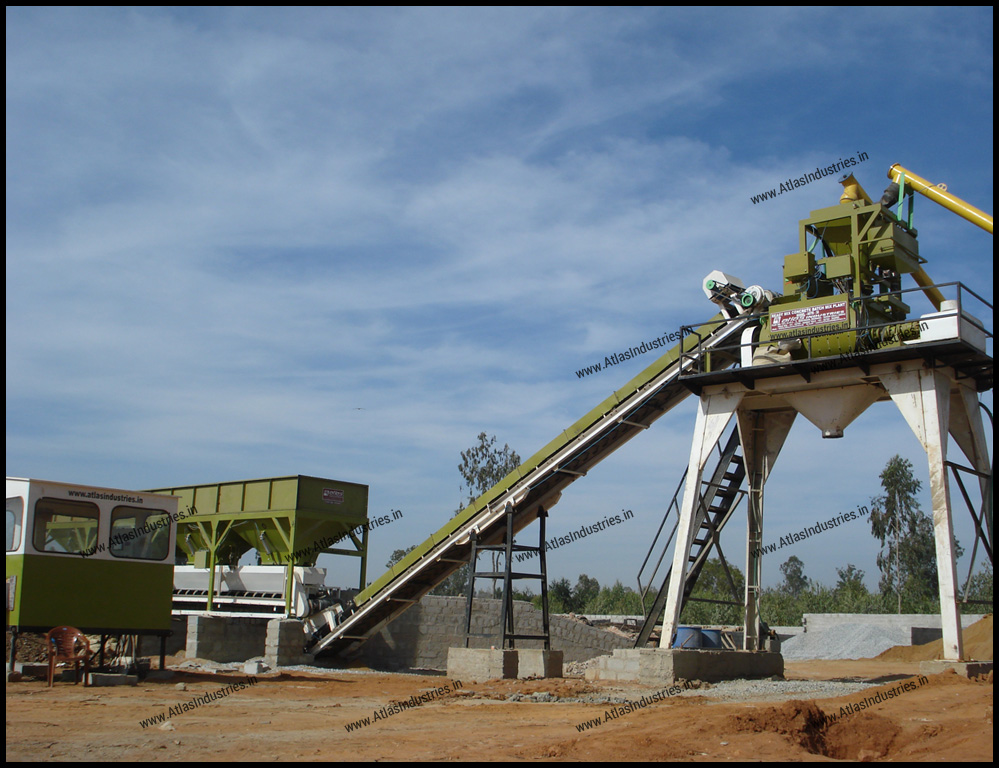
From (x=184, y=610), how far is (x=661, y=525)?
13895 mm

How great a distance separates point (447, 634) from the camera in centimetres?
2486

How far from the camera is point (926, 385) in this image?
48.9 ft

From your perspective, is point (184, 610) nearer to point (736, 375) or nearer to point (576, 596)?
point (736, 375)

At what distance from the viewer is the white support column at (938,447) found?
14.0 meters

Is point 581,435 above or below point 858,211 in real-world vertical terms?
below

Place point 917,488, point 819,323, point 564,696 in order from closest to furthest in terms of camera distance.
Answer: point 564,696
point 819,323
point 917,488

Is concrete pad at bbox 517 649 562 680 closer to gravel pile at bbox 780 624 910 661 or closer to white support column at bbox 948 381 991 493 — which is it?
white support column at bbox 948 381 991 493

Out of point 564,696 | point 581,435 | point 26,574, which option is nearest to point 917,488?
point 581,435

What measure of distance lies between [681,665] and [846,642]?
19.6m

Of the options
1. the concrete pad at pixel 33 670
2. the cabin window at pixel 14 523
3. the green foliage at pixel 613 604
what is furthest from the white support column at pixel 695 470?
the green foliage at pixel 613 604

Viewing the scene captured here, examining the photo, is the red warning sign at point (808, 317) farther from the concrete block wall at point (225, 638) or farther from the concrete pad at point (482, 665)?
the concrete block wall at point (225, 638)

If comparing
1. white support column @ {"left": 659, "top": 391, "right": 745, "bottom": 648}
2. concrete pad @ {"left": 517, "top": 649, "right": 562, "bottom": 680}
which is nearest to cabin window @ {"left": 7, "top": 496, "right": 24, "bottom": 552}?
concrete pad @ {"left": 517, "top": 649, "right": 562, "bottom": 680}

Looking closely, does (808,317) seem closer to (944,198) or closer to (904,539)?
(944,198)

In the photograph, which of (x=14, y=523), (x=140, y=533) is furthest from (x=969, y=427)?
(x=14, y=523)
